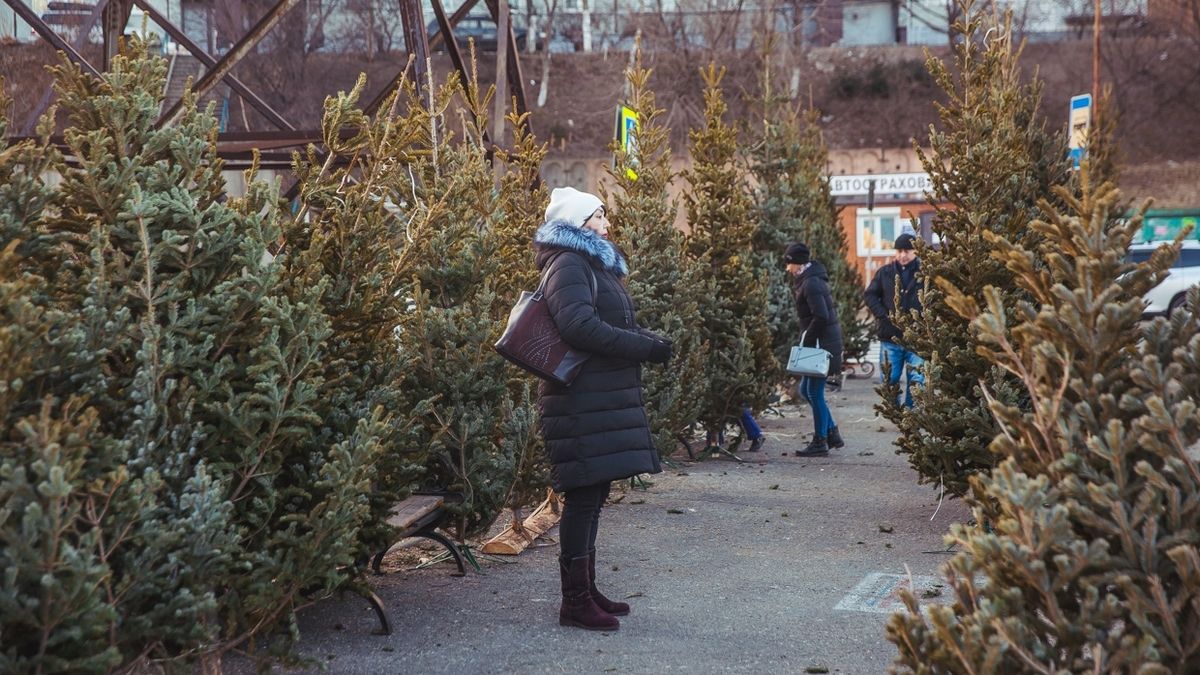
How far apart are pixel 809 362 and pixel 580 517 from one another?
588cm

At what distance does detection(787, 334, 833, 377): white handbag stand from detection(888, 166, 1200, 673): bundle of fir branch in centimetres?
779

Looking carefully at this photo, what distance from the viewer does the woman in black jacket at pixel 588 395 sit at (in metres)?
5.54

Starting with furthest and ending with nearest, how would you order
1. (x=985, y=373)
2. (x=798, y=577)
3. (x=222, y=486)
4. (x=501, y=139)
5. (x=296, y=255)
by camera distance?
(x=501, y=139), (x=985, y=373), (x=798, y=577), (x=296, y=255), (x=222, y=486)

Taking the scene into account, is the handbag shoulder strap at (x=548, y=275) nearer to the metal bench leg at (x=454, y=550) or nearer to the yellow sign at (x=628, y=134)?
the metal bench leg at (x=454, y=550)

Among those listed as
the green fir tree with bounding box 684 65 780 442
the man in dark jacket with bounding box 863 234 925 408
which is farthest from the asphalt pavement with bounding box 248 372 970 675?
the man in dark jacket with bounding box 863 234 925 408

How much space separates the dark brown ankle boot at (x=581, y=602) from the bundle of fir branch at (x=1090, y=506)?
2423 mm

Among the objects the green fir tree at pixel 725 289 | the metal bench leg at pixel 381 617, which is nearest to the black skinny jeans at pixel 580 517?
the metal bench leg at pixel 381 617

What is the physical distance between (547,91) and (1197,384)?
5066 centimetres

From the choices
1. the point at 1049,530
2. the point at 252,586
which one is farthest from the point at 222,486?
the point at 1049,530

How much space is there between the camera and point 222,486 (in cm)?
421

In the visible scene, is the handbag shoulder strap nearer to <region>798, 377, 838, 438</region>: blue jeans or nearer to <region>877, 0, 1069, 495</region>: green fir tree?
<region>877, 0, 1069, 495</region>: green fir tree

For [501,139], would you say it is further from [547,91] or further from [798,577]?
[547,91]

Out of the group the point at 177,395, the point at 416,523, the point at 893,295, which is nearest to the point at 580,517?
the point at 416,523

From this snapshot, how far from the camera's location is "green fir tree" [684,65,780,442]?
11.0m
